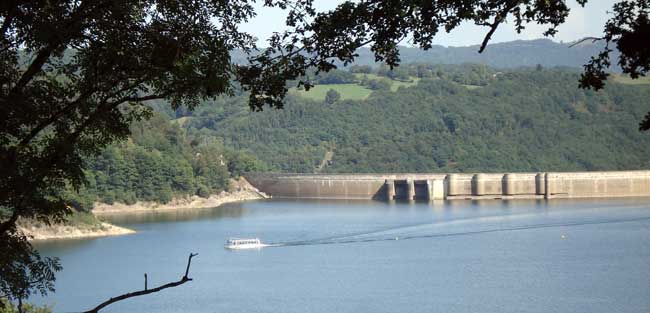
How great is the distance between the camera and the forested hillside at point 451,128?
139 meters

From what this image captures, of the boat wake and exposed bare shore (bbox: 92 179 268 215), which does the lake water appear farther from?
exposed bare shore (bbox: 92 179 268 215)

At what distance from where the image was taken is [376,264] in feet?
158

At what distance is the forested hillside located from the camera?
139 meters

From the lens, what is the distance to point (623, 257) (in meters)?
49.0

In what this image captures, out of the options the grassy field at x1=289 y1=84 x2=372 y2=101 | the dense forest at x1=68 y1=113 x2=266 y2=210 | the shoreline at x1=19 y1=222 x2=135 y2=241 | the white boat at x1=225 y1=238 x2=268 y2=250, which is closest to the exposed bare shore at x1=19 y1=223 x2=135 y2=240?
the shoreline at x1=19 y1=222 x2=135 y2=241

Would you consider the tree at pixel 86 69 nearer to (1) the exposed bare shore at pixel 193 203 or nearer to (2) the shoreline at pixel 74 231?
(2) the shoreline at pixel 74 231

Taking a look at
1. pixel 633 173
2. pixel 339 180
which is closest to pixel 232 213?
pixel 339 180

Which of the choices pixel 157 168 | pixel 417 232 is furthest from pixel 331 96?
pixel 417 232

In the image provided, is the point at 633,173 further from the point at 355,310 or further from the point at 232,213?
the point at 355,310

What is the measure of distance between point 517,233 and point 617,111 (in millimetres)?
98983

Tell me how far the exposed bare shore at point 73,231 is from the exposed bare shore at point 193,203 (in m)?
17.4

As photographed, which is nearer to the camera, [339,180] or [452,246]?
[452,246]

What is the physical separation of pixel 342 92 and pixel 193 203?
78778 mm

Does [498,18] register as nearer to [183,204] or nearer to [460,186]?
[183,204]
